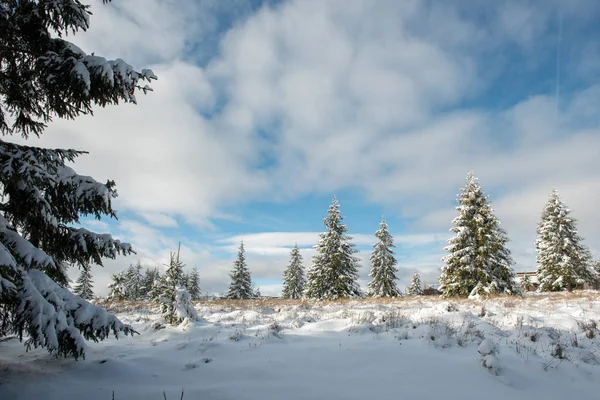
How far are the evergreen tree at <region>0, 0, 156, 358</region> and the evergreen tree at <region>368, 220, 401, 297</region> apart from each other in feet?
120

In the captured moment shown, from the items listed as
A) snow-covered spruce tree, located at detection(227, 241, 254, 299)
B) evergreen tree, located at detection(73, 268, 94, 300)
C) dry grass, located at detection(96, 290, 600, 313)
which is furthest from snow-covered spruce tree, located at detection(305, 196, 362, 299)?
evergreen tree, located at detection(73, 268, 94, 300)

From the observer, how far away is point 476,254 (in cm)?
2423

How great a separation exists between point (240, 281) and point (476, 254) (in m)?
33.5

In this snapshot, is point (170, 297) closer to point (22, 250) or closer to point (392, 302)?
point (22, 250)

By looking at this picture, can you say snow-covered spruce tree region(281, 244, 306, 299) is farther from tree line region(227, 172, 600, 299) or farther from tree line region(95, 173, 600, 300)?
tree line region(227, 172, 600, 299)

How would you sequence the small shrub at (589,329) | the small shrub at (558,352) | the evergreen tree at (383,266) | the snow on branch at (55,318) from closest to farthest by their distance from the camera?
the snow on branch at (55,318) → the small shrub at (558,352) → the small shrub at (589,329) → the evergreen tree at (383,266)

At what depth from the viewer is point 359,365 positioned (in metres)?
5.27

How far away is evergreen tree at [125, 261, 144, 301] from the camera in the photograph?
60812 millimetres

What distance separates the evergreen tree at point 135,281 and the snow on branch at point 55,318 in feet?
208

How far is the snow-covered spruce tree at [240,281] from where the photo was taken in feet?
156

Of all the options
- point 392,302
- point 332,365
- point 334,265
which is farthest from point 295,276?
point 332,365

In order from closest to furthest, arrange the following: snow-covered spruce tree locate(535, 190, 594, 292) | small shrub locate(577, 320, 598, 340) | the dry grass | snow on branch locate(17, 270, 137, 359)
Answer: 1. snow on branch locate(17, 270, 137, 359)
2. small shrub locate(577, 320, 598, 340)
3. the dry grass
4. snow-covered spruce tree locate(535, 190, 594, 292)

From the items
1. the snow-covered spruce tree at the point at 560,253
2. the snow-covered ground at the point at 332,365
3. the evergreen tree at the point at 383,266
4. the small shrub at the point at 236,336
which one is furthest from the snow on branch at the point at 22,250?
the snow-covered spruce tree at the point at 560,253

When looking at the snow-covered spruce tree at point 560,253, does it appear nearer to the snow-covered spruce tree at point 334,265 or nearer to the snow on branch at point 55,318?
the snow-covered spruce tree at point 334,265
